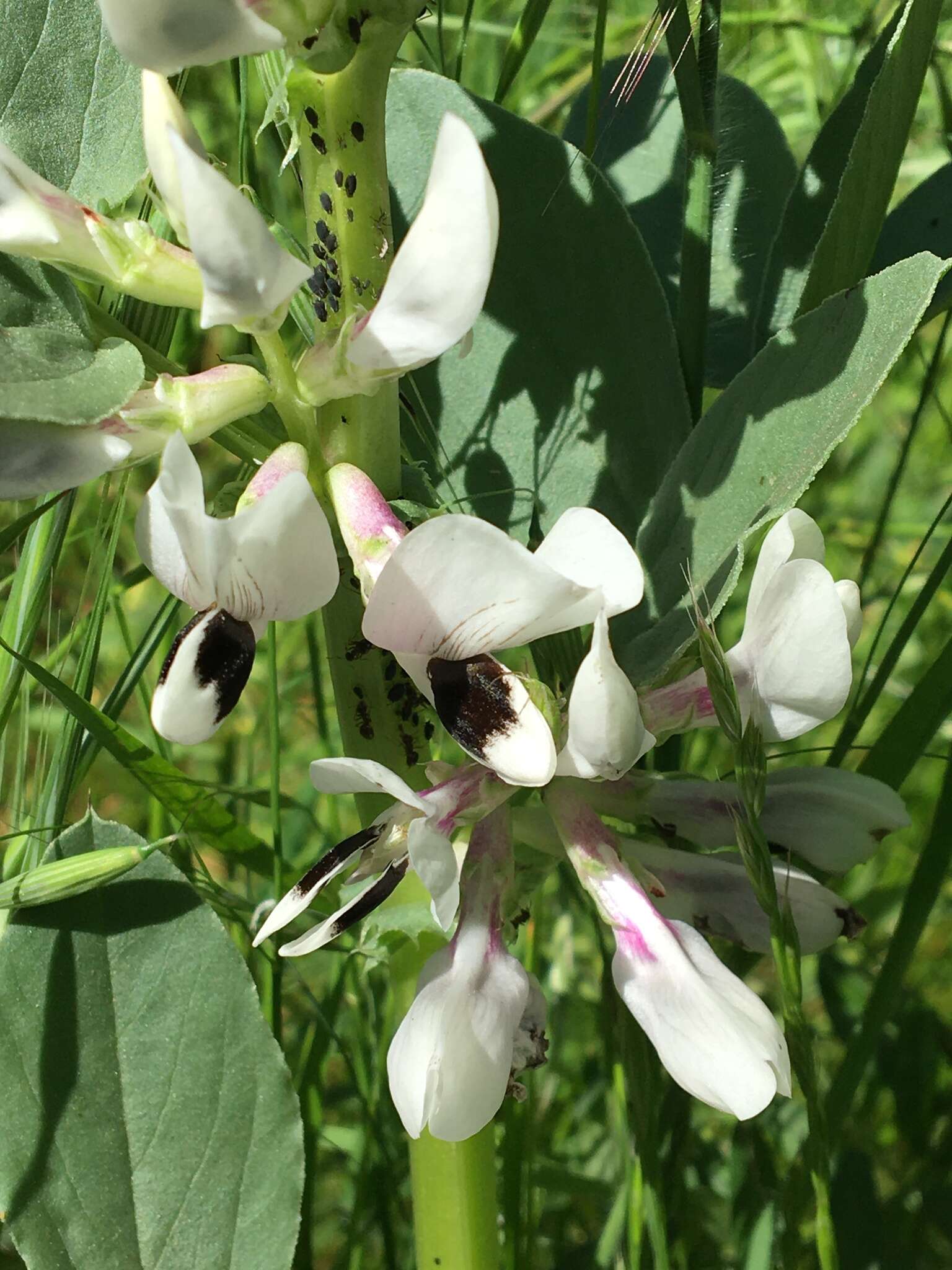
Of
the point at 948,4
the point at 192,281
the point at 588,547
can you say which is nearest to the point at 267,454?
the point at 192,281

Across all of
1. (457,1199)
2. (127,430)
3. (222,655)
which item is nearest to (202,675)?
(222,655)

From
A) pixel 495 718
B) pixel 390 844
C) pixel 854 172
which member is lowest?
pixel 390 844

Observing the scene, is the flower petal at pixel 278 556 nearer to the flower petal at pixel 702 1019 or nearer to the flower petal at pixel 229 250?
the flower petal at pixel 229 250

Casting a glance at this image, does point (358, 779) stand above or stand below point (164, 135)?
Result: below

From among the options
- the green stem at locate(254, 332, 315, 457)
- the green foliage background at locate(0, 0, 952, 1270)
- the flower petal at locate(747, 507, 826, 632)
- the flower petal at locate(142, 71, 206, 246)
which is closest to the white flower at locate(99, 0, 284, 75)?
the flower petal at locate(142, 71, 206, 246)

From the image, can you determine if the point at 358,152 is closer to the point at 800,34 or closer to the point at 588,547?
the point at 588,547

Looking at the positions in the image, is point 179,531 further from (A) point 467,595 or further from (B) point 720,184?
(B) point 720,184
